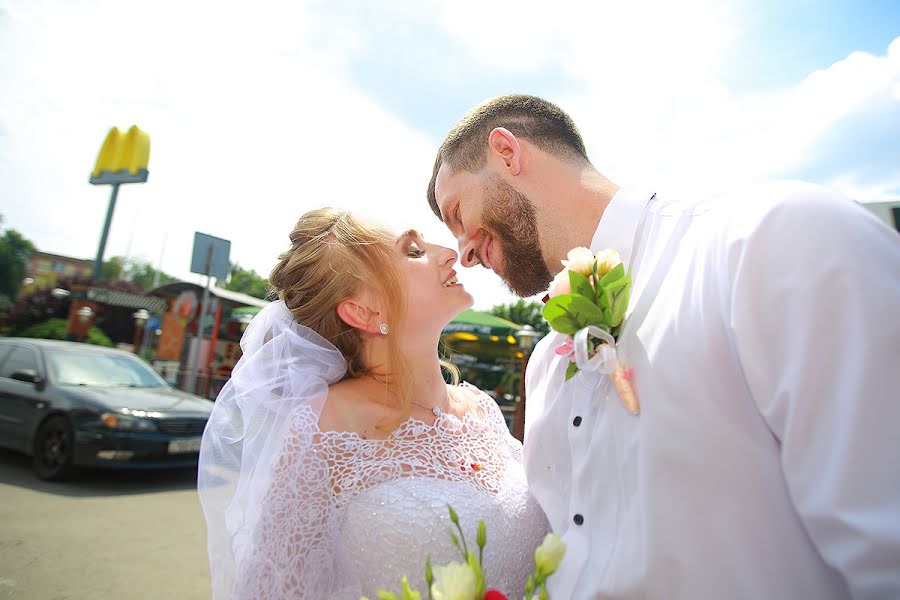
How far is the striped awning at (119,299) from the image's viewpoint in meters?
24.2

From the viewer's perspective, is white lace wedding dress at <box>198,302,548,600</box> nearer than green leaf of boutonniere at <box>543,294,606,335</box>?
No

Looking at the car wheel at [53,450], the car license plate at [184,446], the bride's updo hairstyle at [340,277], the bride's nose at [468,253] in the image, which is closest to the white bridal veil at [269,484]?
the bride's updo hairstyle at [340,277]

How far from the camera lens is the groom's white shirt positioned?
972mm

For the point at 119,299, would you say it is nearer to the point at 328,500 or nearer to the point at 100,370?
the point at 100,370

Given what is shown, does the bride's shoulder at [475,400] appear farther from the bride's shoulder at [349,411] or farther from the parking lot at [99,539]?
the parking lot at [99,539]

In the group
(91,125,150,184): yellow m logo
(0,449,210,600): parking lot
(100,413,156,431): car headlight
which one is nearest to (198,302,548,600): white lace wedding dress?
(0,449,210,600): parking lot

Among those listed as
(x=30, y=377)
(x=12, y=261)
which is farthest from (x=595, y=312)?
(x=12, y=261)

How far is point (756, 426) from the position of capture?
1188mm

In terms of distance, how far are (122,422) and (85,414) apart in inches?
17.3

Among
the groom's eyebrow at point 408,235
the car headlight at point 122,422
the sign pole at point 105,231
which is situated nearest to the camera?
the groom's eyebrow at point 408,235

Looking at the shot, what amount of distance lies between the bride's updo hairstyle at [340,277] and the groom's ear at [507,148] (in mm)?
630

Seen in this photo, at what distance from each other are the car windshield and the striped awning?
18.5m

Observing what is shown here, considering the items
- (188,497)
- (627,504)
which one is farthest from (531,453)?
(188,497)

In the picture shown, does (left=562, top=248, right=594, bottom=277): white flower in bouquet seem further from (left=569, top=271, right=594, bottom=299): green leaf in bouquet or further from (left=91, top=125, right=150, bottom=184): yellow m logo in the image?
(left=91, top=125, right=150, bottom=184): yellow m logo
